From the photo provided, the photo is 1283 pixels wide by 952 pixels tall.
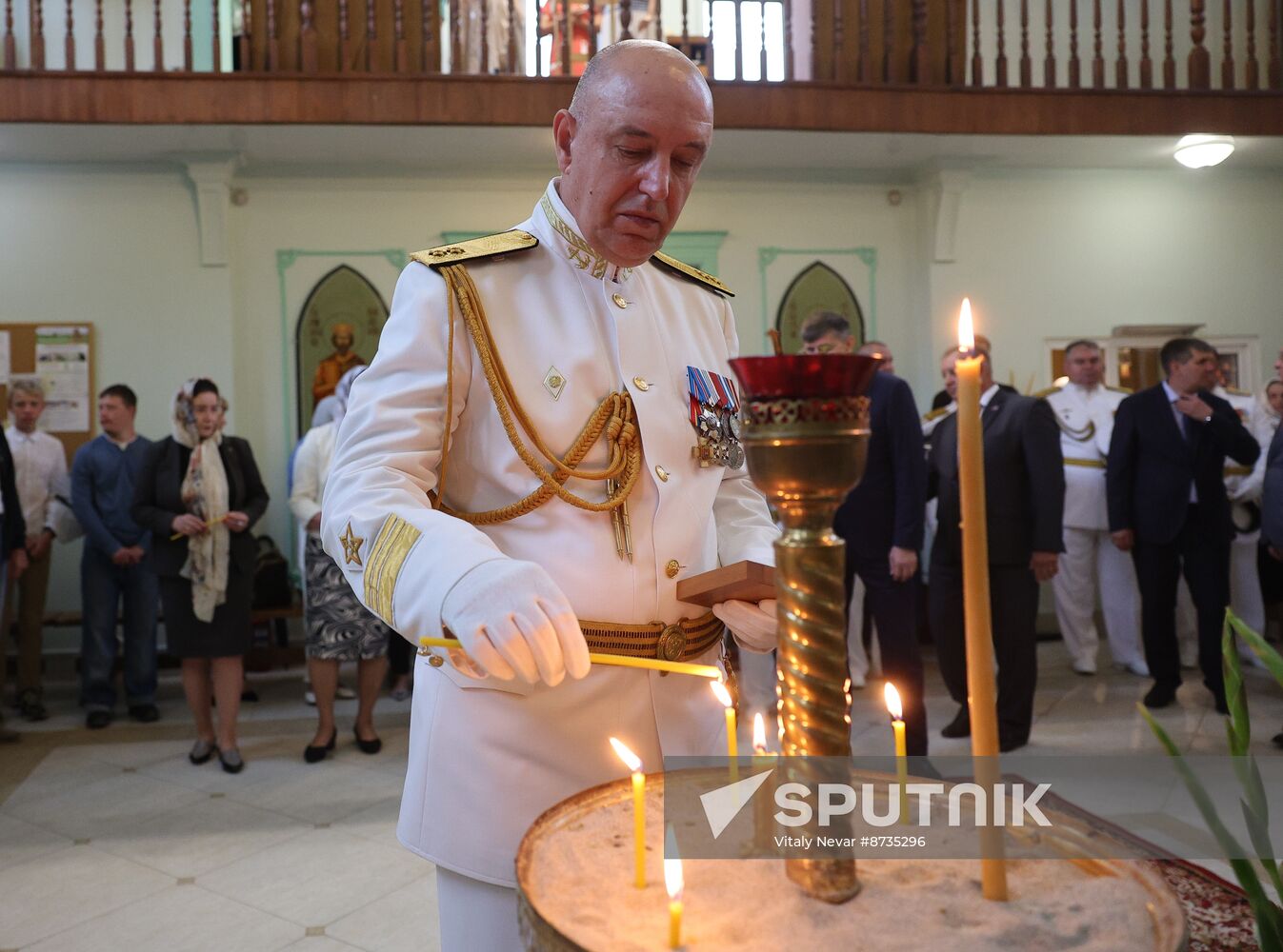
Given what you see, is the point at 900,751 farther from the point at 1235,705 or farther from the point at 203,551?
the point at 203,551

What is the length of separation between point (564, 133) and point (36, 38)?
5.98 m

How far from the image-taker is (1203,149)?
22.5 feet

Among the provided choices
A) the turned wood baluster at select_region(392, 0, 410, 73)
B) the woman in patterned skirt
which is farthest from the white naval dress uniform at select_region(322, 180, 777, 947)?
the turned wood baluster at select_region(392, 0, 410, 73)

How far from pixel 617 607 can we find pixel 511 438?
0.24m

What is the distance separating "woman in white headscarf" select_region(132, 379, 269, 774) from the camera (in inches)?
168

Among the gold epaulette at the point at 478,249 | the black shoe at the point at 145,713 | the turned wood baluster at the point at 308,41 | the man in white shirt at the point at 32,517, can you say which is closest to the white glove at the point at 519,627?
the gold epaulette at the point at 478,249

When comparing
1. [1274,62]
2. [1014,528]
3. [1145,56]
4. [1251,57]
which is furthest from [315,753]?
[1274,62]

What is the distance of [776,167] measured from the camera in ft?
24.4

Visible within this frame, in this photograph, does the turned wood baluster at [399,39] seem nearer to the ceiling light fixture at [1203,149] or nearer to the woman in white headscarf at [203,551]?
the woman in white headscarf at [203,551]

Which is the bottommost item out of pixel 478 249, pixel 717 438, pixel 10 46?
pixel 717 438

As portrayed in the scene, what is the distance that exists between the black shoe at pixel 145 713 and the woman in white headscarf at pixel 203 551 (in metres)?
0.90

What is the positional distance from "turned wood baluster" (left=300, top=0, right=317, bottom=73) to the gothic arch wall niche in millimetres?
1433

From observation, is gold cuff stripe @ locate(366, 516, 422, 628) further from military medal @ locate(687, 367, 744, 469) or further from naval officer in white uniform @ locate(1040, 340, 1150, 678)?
naval officer in white uniform @ locate(1040, 340, 1150, 678)

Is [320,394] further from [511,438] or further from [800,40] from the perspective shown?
[511,438]
